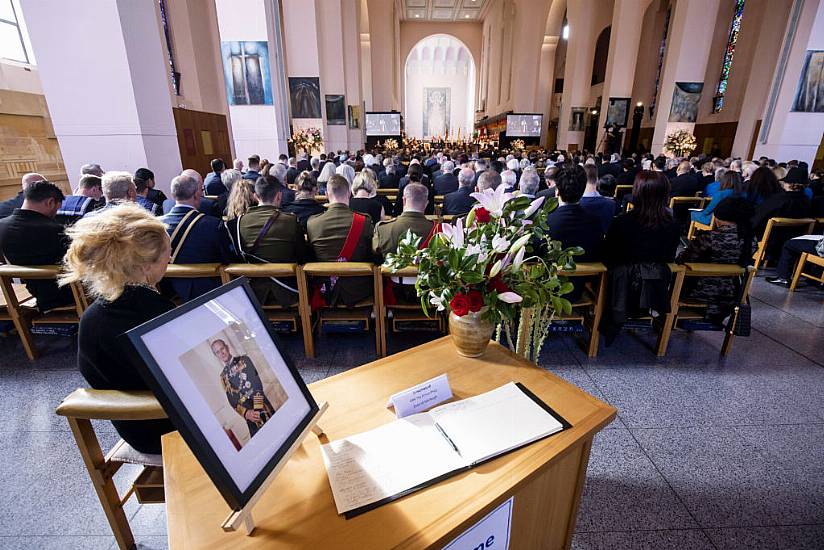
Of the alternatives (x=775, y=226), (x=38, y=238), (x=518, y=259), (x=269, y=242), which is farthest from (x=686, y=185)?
(x=38, y=238)

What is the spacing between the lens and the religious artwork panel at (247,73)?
8.60 meters

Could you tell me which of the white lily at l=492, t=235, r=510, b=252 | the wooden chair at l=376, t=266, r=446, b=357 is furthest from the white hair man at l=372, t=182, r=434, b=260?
the white lily at l=492, t=235, r=510, b=252

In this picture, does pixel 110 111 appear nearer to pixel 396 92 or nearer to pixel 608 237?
pixel 608 237

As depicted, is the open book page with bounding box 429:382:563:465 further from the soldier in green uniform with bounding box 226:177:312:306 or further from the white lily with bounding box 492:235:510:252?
the soldier in green uniform with bounding box 226:177:312:306

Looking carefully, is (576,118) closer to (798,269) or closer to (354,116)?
(354,116)

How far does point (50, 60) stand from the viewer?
169 inches

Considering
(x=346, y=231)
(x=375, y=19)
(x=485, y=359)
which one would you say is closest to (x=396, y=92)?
(x=375, y=19)

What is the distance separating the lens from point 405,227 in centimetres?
275

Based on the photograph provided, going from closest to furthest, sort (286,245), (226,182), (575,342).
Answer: (286,245) < (575,342) < (226,182)

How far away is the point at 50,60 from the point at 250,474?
18.9 feet

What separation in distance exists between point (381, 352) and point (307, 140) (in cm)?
985

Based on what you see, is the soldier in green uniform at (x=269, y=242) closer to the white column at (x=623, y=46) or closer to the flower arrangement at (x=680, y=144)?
the flower arrangement at (x=680, y=144)

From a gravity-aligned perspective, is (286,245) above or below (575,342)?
above

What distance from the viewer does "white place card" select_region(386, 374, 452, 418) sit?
1.11 meters
